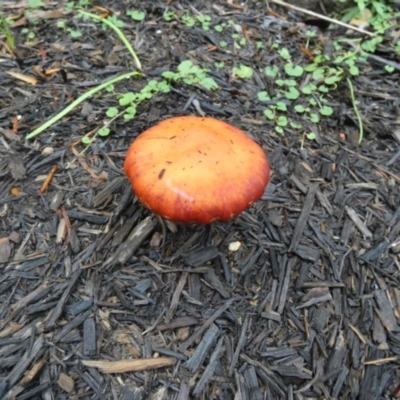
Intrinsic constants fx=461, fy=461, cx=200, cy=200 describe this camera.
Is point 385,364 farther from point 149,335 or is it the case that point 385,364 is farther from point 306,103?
point 306,103

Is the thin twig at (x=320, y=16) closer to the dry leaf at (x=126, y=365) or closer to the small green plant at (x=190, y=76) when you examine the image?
the small green plant at (x=190, y=76)

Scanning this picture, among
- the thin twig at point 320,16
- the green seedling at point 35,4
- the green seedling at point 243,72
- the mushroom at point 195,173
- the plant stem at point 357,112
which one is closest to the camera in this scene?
the mushroom at point 195,173

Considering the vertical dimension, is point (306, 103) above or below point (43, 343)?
above

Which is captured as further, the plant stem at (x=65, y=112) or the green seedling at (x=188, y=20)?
the green seedling at (x=188, y=20)

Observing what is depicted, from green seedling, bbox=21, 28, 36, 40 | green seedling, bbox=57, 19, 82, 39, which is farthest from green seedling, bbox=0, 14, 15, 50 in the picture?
green seedling, bbox=57, 19, 82, 39

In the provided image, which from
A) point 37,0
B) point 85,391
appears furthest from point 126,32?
point 85,391

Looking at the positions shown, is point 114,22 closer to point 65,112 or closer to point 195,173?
point 65,112

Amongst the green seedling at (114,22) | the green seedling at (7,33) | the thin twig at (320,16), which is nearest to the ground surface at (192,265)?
the green seedling at (7,33)
